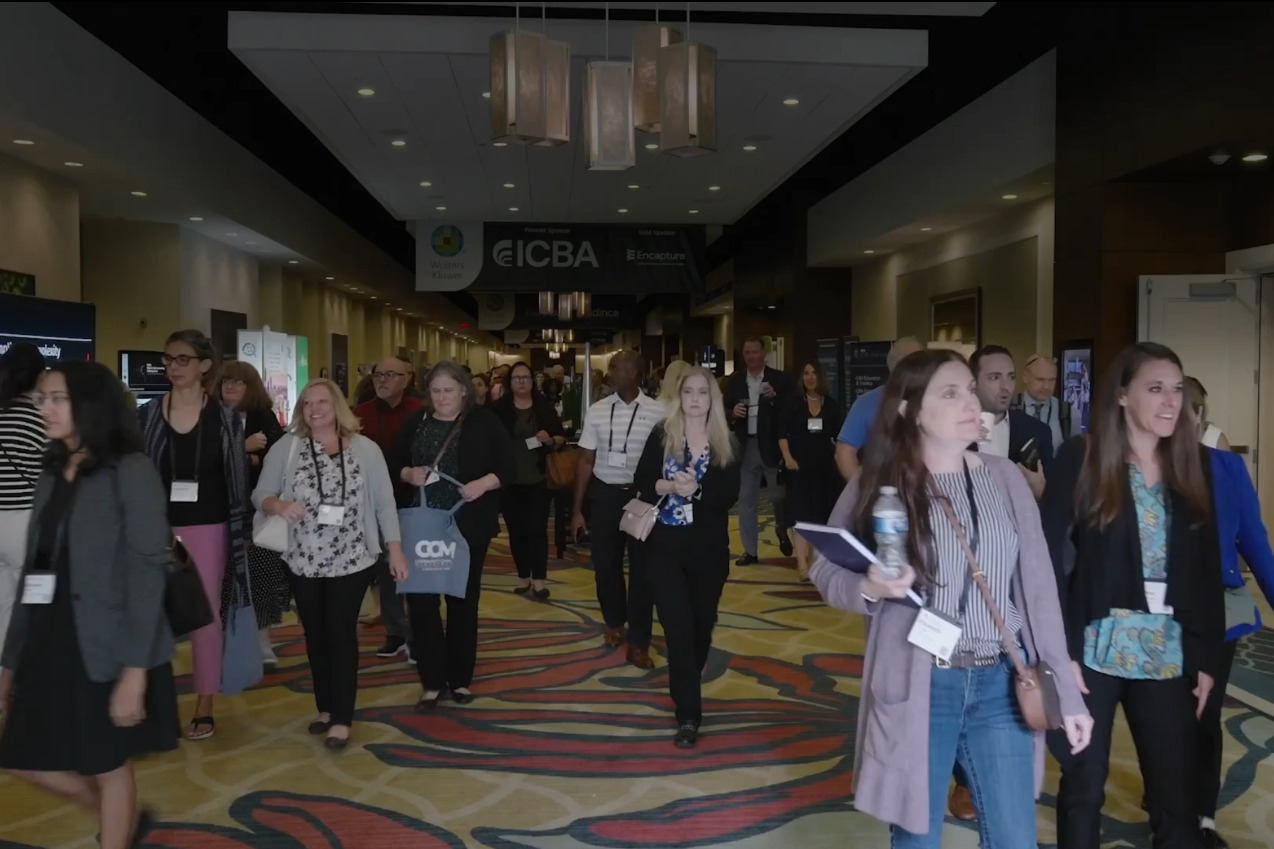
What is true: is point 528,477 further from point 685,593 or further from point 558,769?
point 558,769

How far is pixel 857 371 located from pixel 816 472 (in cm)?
282

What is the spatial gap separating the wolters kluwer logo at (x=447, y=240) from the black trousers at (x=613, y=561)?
30.4ft

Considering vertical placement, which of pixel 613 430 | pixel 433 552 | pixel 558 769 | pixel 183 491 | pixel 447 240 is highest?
pixel 447 240

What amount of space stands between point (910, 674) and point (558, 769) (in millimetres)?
2241

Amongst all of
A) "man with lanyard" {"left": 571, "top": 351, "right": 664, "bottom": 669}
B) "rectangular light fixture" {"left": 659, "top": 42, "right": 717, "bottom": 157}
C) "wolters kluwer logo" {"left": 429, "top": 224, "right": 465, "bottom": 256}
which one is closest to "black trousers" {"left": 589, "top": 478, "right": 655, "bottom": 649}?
"man with lanyard" {"left": 571, "top": 351, "right": 664, "bottom": 669}

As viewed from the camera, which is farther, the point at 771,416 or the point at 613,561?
the point at 771,416

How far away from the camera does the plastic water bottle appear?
226 centimetres

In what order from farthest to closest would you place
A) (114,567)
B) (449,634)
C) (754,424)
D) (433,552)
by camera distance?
(754,424) < (449,634) < (433,552) < (114,567)

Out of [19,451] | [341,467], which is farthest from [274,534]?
[19,451]

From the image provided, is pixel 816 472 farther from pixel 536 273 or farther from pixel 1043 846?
pixel 536 273

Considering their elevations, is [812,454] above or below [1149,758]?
above

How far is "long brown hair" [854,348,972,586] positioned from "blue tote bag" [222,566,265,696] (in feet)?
11.0

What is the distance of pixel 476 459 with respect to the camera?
495 centimetres

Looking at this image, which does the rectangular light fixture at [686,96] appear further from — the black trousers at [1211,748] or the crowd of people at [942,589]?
the black trousers at [1211,748]
